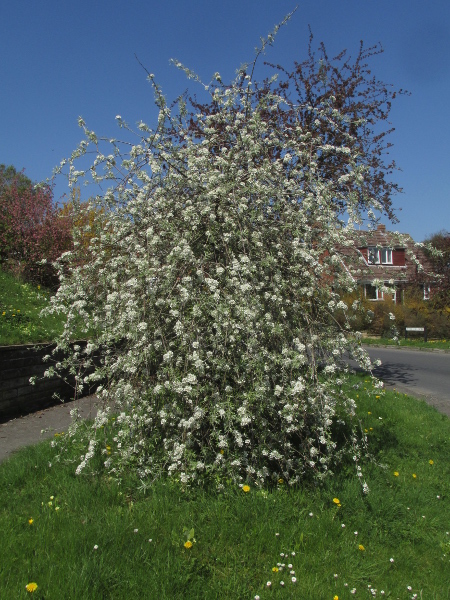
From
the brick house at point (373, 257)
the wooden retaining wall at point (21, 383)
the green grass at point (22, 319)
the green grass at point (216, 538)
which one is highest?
the brick house at point (373, 257)

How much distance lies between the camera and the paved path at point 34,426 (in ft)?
18.4

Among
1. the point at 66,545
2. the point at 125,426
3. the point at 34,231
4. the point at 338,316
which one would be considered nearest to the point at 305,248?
the point at 338,316

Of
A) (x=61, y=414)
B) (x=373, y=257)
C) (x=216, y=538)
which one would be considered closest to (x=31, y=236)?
(x=61, y=414)

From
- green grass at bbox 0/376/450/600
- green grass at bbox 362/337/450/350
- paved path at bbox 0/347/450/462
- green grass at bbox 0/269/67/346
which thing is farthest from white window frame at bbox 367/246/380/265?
green grass at bbox 362/337/450/350

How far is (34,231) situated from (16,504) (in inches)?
425

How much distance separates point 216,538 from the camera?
3307mm

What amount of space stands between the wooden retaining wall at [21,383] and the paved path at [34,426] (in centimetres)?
13

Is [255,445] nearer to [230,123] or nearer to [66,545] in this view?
[66,545]

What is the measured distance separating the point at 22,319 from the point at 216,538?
20.6ft

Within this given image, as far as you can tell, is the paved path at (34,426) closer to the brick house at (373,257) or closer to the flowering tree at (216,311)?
the flowering tree at (216,311)

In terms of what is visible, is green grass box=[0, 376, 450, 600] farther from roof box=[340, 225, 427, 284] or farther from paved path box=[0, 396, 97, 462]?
roof box=[340, 225, 427, 284]

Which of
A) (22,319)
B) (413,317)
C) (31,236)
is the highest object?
(31,236)

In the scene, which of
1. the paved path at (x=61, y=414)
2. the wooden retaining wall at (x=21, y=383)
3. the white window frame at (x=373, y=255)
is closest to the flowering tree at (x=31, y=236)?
the wooden retaining wall at (x=21, y=383)

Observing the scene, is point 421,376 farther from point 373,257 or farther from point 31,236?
point 31,236
